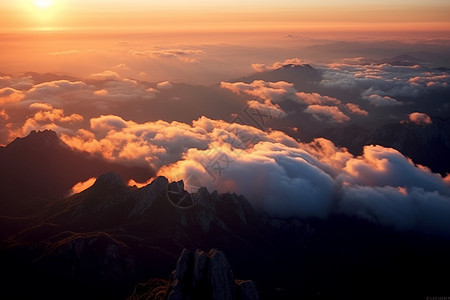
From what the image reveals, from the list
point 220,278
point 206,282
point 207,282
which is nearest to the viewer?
point 220,278

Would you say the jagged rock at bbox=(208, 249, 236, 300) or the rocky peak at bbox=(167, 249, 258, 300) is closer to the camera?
the jagged rock at bbox=(208, 249, 236, 300)

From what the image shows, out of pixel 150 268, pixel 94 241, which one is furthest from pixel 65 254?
pixel 150 268

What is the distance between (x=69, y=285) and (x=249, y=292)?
3617 inches

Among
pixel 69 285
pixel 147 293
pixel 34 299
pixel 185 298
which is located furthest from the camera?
pixel 69 285

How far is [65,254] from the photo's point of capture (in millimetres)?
176000

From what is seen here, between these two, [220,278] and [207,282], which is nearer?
[220,278]

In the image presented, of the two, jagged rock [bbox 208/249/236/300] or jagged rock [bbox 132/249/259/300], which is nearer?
jagged rock [bbox 208/249/236/300]

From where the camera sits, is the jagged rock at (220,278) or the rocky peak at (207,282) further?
the rocky peak at (207,282)

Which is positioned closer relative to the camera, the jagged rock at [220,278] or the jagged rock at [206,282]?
the jagged rock at [220,278]

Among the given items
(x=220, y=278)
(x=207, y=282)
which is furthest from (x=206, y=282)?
(x=220, y=278)

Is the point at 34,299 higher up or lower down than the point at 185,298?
Result: lower down

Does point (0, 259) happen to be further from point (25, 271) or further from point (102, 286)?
point (102, 286)

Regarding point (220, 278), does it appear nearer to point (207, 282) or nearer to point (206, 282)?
point (207, 282)

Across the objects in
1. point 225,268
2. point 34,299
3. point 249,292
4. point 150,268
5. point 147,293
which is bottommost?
point 150,268
